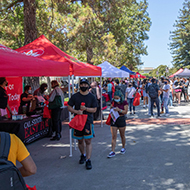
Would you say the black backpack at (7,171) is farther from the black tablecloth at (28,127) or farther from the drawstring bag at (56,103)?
the drawstring bag at (56,103)

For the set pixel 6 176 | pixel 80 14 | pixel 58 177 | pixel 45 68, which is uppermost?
pixel 80 14

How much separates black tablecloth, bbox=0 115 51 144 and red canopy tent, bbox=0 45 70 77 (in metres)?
2.24

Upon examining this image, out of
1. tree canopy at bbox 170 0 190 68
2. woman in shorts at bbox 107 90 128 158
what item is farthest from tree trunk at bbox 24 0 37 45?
tree canopy at bbox 170 0 190 68

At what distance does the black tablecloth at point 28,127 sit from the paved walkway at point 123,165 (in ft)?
0.92

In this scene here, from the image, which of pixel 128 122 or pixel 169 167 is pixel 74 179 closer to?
pixel 169 167

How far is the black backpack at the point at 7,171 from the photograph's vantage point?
1.47 m

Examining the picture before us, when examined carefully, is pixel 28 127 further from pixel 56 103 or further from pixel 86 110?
pixel 86 110

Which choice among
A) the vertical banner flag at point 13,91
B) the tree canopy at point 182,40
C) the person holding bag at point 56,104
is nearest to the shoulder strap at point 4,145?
the person holding bag at point 56,104

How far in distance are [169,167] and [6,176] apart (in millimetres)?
4143

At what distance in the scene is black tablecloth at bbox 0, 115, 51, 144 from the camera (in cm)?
651

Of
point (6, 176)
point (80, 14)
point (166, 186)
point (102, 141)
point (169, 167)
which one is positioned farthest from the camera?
point (80, 14)

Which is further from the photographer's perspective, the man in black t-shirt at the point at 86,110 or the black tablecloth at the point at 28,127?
the black tablecloth at the point at 28,127

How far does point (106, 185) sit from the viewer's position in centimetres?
409

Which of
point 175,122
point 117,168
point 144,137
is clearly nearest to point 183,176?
point 117,168
